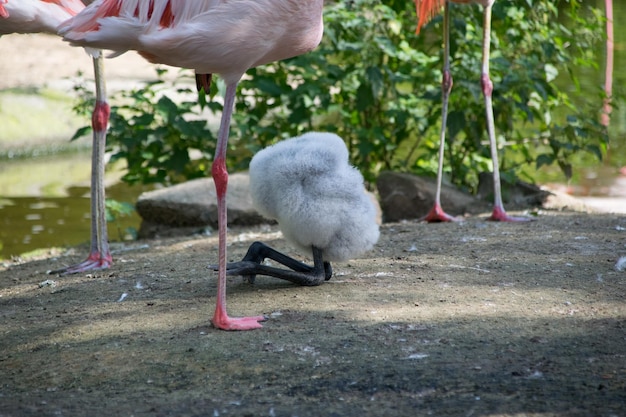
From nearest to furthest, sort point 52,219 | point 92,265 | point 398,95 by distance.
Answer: point 92,265
point 398,95
point 52,219

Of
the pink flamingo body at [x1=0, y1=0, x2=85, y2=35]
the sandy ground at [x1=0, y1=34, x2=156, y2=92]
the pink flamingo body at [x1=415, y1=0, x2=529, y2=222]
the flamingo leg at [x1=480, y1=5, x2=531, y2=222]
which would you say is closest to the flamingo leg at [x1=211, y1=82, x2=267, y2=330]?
the pink flamingo body at [x1=0, y1=0, x2=85, y2=35]

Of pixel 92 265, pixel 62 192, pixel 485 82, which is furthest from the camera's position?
pixel 62 192

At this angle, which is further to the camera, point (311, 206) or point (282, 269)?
point (282, 269)

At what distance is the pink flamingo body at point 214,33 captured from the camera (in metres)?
3.03

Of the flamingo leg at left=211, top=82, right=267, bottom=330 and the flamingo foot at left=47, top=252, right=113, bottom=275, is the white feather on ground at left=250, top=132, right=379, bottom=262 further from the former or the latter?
the flamingo foot at left=47, top=252, right=113, bottom=275

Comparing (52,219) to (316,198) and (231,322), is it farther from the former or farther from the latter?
(231,322)

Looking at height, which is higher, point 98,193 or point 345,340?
point 98,193

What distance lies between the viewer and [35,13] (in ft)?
13.6

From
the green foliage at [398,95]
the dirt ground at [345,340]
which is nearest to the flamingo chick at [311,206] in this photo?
the dirt ground at [345,340]

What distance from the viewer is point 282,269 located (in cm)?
353

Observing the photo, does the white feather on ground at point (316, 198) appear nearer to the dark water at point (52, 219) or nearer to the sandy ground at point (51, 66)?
the dark water at point (52, 219)

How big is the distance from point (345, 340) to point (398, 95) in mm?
3741

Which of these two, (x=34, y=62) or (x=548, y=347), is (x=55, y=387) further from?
(x=34, y=62)

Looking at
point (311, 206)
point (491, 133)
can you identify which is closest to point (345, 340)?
point (311, 206)
